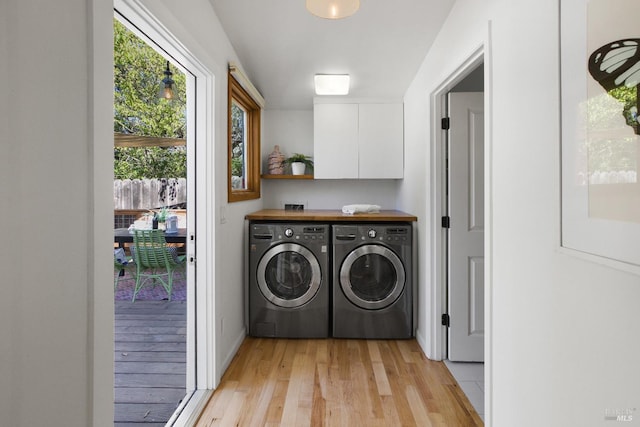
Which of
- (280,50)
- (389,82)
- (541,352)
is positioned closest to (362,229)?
(389,82)

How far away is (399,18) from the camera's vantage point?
6.81 feet

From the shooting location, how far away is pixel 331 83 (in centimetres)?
288

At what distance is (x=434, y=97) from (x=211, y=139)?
1584mm

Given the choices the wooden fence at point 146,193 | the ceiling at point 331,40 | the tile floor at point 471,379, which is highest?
the ceiling at point 331,40

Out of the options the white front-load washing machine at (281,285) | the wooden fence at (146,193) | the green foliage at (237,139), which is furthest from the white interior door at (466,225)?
the wooden fence at (146,193)

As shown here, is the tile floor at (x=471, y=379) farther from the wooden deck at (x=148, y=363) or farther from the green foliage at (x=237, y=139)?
the green foliage at (x=237, y=139)

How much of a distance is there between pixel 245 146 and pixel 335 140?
3.02 feet

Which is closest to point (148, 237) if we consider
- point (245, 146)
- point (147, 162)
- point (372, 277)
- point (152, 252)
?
point (152, 252)

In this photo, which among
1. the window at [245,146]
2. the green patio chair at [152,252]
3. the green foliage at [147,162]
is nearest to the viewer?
the window at [245,146]

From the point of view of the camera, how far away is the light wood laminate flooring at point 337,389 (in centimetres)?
185

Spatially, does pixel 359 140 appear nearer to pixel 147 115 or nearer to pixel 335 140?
pixel 335 140

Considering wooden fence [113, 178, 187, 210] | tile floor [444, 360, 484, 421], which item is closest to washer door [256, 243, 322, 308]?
tile floor [444, 360, 484, 421]

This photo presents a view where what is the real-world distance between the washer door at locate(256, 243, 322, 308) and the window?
0.59 m

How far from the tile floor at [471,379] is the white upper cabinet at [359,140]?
5.99 feet
